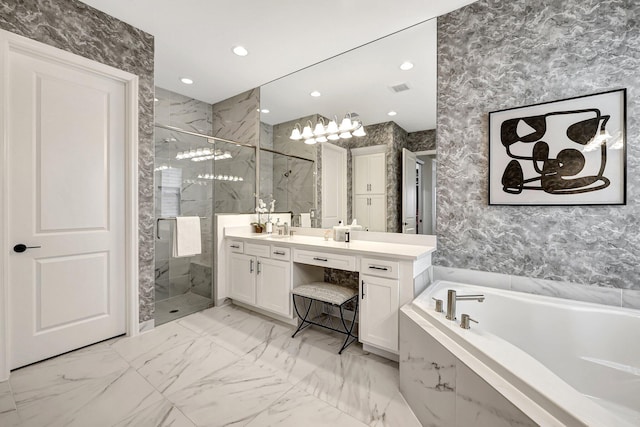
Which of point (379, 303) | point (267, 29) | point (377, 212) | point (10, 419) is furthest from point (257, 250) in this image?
point (267, 29)

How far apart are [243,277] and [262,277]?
319 mm

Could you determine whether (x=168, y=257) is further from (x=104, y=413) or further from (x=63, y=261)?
(x=104, y=413)

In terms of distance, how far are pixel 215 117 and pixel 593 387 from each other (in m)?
4.71

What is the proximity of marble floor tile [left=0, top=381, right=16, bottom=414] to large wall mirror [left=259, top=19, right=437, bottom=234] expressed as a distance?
2498mm

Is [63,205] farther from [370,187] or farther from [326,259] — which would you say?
[370,187]

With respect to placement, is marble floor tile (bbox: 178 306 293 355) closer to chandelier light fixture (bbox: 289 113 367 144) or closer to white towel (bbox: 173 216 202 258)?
white towel (bbox: 173 216 202 258)

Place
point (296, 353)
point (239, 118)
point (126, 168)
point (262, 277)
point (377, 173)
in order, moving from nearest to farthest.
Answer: point (296, 353), point (126, 168), point (377, 173), point (262, 277), point (239, 118)

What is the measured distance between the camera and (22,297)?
1916 millimetres

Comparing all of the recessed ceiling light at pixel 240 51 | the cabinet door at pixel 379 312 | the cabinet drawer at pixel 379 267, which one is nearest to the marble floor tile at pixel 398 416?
the cabinet door at pixel 379 312

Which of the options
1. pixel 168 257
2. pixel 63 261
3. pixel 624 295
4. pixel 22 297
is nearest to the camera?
pixel 624 295

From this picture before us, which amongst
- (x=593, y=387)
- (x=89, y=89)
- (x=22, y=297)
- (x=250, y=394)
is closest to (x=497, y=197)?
(x=593, y=387)

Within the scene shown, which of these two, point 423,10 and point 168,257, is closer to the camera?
point 423,10

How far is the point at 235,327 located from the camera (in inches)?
103

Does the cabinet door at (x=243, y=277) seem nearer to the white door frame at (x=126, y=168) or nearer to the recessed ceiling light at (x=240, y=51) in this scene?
the white door frame at (x=126, y=168)
